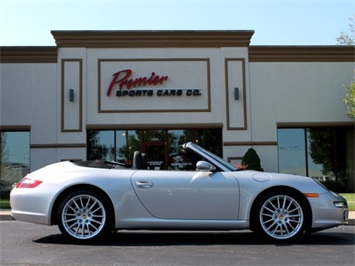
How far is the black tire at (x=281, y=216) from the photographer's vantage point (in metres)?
6.20

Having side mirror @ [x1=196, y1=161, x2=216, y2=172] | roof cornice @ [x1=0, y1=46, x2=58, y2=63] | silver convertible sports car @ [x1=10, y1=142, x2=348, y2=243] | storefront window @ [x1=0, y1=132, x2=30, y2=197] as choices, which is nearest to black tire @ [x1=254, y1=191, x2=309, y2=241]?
silver convertible sports car @ [x1=10, y1=142, x2=348, y2=243]

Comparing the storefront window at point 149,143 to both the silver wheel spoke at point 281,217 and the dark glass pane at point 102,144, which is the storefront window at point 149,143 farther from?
the silver wheel spoke at point 281,217

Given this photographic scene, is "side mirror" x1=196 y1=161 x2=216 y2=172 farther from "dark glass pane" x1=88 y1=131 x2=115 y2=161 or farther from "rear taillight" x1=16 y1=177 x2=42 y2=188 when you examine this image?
"dark glass pane" x1=88 y1=131 x2=115 y2=161

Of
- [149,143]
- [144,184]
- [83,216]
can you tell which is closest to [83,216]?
[83,216]

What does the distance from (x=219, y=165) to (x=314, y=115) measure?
13843mm

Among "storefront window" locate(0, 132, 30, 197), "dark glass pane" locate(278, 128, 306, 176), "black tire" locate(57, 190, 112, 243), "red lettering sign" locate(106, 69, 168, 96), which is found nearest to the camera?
"black tire" locate(57, 190, 112, 243)

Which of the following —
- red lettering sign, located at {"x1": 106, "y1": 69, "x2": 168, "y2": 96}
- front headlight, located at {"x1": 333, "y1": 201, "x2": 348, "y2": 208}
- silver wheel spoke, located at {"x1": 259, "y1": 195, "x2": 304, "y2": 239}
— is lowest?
silver wheel spoke, located at {"x1": 259, "y1": 195, "x2": 304, "y2": 239}

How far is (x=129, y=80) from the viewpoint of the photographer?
19.0m

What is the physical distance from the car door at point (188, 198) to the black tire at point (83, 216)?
521mm

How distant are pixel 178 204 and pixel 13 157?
1489 centimetres

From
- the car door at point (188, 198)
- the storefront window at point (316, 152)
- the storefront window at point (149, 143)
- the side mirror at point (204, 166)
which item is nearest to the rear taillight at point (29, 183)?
the car door at point (188, 198)

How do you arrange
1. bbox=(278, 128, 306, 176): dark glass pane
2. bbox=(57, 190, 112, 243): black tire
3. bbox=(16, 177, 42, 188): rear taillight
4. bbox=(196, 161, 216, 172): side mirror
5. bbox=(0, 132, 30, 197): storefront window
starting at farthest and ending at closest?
bbox=(278, 128, 306, 176): dark glass pane, bbox=(0, 132, 30, 197): storefront window, bbox=(16, 177, 42, 188): rear taillight, bbox=(196, 161, 216, 172): side mirror, bbox=(57, 190, 112, 243): black tire

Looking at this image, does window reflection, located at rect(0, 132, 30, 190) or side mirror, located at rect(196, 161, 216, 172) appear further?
window reflection, located at rect(0, 132, 30, 190)

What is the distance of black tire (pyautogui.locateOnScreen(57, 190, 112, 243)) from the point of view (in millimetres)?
6137
